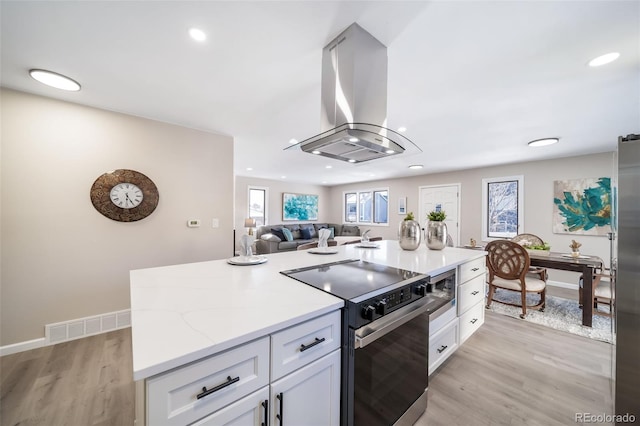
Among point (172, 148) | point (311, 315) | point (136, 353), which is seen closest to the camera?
point (136, 353)

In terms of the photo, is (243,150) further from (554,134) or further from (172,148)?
(554,134)

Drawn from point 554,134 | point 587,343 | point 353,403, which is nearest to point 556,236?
point 554,134

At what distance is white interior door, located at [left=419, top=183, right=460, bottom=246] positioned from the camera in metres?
5.71

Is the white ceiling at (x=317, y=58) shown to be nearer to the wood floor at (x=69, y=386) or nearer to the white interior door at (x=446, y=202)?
the wood floor at (x=69, y=386)

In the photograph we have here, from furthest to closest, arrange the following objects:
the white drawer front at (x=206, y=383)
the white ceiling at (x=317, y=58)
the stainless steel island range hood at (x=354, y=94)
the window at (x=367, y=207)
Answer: the window at (x=367, y=207) → the stainless steel island range hood at (x=354, y=94) → the white ceiling at (x=317, y=58) → the white drawer front at (x=206, y=383)

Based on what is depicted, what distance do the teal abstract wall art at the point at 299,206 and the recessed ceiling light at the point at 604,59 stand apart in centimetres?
688

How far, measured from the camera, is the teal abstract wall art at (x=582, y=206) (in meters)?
3.87

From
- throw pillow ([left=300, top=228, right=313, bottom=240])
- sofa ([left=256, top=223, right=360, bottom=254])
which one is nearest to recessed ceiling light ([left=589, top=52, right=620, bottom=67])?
sofa ([left=256, top=223, right=360, bottom=254])

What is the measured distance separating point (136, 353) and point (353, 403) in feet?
2.92

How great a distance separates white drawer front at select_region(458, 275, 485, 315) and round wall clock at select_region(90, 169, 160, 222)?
3351 mm

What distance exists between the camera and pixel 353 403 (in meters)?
1.01

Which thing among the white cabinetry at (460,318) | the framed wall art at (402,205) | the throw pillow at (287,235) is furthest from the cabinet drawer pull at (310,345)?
the framed wall art at (402,205)

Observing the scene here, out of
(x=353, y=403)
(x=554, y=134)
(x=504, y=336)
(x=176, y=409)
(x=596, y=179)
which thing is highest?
(x=554, y=134)

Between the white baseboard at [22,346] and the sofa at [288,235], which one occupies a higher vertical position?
the sofa at [288,235]
